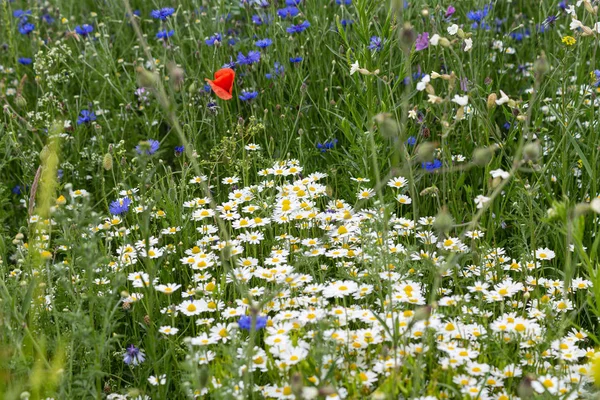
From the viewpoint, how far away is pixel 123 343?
2635 millimetres

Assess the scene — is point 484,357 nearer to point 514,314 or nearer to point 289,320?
point 514,314

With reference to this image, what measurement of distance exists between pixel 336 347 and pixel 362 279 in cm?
41

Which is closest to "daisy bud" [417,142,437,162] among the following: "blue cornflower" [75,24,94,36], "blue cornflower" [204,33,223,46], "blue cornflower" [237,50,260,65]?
"blue cornflower" [237,50,260,65]

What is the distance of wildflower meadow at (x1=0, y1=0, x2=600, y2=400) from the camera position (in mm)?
2098

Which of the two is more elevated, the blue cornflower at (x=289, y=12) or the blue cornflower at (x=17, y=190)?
the blue cornflower at (x=289, y=12)

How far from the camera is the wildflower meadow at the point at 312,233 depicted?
82.6 inches

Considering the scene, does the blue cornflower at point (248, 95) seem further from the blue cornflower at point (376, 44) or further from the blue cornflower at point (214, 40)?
the blue cornflower at point (376, 44)

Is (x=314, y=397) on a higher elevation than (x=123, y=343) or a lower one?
higher

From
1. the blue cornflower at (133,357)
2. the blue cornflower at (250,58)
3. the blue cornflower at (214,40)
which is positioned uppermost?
the blue cornflower at (214,40)

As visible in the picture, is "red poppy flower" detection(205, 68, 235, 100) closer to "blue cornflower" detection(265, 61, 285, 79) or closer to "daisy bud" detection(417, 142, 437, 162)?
"blue cornflower" detection(265, 61, 285, 79)

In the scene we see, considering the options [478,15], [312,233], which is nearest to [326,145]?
[312,233]

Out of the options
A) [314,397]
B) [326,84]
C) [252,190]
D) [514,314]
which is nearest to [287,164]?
[252,190]

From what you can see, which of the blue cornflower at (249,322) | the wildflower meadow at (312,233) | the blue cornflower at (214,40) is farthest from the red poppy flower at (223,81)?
the blue cornflower at (249,322)

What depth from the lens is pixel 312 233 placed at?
9.44ft
